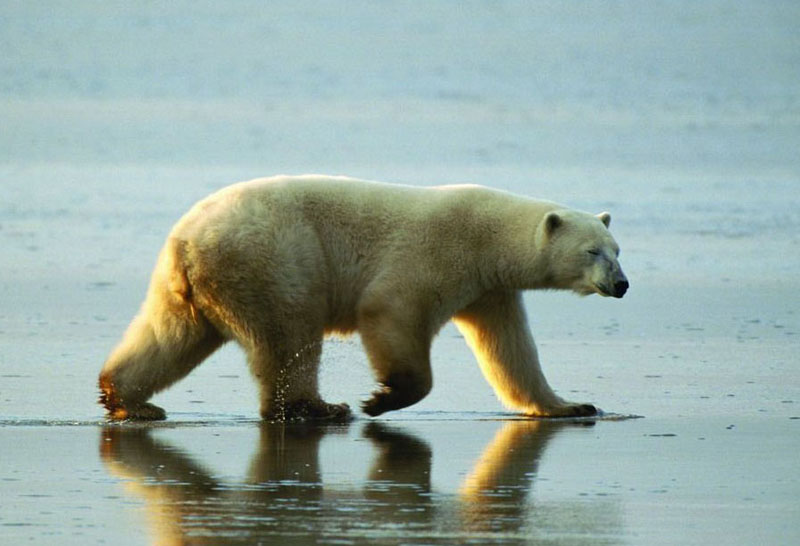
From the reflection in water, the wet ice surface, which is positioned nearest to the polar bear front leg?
the wet ice surface

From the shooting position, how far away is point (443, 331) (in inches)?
451

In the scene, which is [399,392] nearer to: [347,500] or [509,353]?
[509,353]

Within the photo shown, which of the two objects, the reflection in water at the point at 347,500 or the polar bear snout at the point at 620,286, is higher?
the polar bear snout at the point at 620,286

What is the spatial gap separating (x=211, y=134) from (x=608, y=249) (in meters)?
23.1

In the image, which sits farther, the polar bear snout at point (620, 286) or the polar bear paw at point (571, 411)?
the polar bear snout at point (620, 286)

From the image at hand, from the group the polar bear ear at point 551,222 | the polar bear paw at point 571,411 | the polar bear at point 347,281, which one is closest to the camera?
the polar bear at point 347,281

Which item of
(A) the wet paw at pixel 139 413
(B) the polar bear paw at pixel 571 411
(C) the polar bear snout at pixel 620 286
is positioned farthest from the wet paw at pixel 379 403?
(C) the polar bear snout at pixel 620 286

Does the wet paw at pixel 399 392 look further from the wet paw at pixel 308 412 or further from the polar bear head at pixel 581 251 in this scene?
the polar bear head at pixel 581 251

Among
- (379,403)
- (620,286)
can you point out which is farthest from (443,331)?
(379,403)

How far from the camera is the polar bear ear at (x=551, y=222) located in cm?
836

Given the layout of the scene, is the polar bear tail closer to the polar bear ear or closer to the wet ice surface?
the wet ice surface

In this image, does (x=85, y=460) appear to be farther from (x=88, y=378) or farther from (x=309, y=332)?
(x=88, y=378)

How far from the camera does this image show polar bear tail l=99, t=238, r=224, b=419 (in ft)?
26.6

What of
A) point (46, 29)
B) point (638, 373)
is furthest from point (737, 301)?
point (46, 29)
